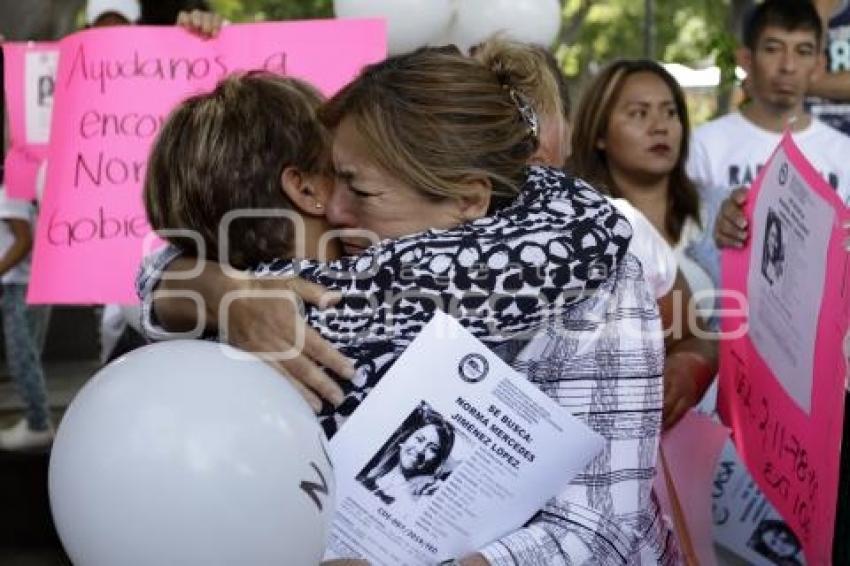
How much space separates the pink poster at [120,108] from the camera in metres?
3.61

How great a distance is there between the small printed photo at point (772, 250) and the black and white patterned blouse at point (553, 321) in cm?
78

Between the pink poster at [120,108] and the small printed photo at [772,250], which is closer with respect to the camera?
the small printed photo at [772,250]

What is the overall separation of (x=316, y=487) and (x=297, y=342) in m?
0.26

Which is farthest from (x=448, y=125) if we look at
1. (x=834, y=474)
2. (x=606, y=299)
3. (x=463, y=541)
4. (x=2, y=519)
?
(x=2, y=519)

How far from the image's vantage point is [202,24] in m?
3.68

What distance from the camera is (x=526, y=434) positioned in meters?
1.85

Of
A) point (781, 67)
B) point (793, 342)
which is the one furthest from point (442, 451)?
point (781, 67)

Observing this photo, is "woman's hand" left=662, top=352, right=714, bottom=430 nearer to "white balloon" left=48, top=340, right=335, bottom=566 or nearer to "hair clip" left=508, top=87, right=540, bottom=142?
"hair clip" left=508, top=87, right=540, bottom=142

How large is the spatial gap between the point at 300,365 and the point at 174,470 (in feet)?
1.09

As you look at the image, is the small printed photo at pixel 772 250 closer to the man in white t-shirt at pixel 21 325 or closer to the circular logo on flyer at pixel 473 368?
the circular logo on flyer at pixel 473 368

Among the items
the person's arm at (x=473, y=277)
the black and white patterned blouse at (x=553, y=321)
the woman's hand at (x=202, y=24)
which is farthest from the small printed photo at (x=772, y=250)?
the woman's hand at (x=202, y=24)

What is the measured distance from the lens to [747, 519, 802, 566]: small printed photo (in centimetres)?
329

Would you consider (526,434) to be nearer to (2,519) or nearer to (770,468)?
(770,468)

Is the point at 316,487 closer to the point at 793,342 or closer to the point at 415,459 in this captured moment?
the point at 415,459
